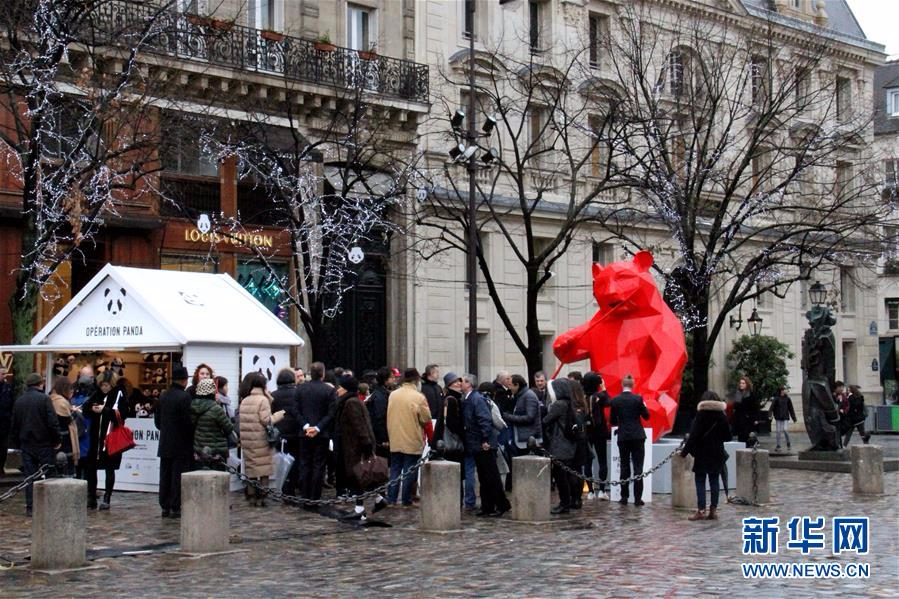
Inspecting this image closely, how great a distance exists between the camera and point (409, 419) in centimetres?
1773

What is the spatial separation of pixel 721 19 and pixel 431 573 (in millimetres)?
32842

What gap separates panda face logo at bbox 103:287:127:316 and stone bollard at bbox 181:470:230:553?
22.1 feet

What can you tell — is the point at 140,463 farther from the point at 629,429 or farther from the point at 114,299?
the point at 629,429

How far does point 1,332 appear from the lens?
1059 inches

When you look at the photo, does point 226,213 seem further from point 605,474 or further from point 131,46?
point 605,474

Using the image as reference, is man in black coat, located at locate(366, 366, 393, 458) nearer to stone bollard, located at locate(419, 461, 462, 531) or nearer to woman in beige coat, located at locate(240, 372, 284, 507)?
woman in beige coat, located at locate(240, 372, 284, 507)

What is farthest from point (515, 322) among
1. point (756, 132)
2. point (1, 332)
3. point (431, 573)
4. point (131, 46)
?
point (431, 573)

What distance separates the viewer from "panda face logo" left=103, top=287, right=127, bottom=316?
20.0 metres

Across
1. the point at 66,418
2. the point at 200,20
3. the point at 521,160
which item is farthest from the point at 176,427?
the point at 521,160

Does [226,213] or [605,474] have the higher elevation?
[226,213]

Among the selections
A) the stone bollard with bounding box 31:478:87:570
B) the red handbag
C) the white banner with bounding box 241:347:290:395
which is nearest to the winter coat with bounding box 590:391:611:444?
the white banner with bounding box 241:347:290:395

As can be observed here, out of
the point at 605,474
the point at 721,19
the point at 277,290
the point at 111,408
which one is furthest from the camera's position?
the point at 721,19

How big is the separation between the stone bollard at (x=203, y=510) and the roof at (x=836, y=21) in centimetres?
3286

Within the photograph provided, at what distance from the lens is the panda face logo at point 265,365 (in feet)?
67.9
